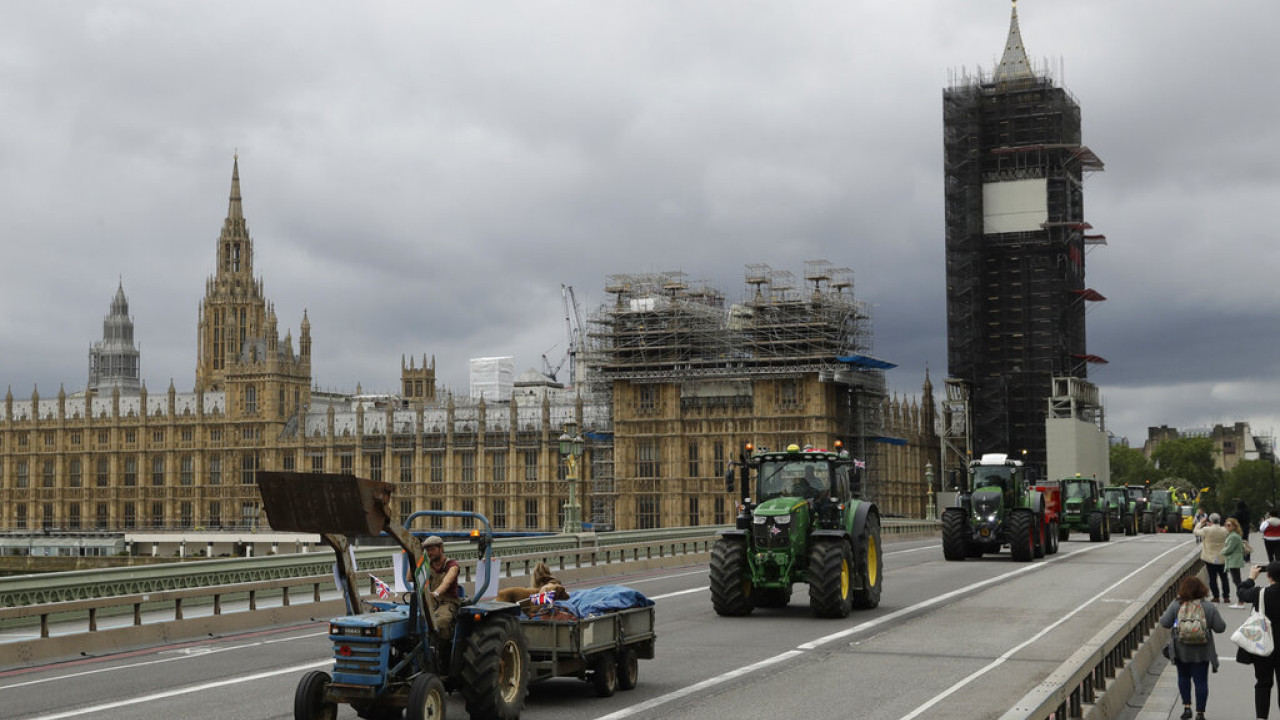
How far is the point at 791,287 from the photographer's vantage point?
91125 millimetres

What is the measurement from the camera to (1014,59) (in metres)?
108

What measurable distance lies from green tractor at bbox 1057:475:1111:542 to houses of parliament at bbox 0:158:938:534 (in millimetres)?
31239

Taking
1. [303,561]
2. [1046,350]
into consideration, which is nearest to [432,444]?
[1046,350]

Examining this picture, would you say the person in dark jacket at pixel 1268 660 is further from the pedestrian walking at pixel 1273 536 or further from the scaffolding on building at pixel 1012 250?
the scaffolding on building at pixel 1012 250

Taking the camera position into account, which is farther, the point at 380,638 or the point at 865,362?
the point at 865,362

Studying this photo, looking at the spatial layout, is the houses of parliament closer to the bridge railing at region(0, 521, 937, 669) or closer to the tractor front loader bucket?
the bridge railing at region(0, 521, 937, 669)

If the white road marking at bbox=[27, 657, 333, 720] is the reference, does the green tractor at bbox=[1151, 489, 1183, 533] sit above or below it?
below

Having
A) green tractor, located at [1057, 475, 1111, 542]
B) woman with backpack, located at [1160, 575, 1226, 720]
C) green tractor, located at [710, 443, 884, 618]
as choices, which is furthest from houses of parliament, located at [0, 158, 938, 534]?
woman with backpack, located at [1160, 575, 1226, 720]

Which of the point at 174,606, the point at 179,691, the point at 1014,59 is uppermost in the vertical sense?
the point at 1014,59

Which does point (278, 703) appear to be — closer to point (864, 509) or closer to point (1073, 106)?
point (864, 509)

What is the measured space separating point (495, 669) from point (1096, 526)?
152 feet

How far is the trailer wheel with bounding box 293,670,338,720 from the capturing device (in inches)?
460

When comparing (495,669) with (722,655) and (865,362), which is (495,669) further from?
(865,362)

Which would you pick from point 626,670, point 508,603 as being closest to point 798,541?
point 626,670
